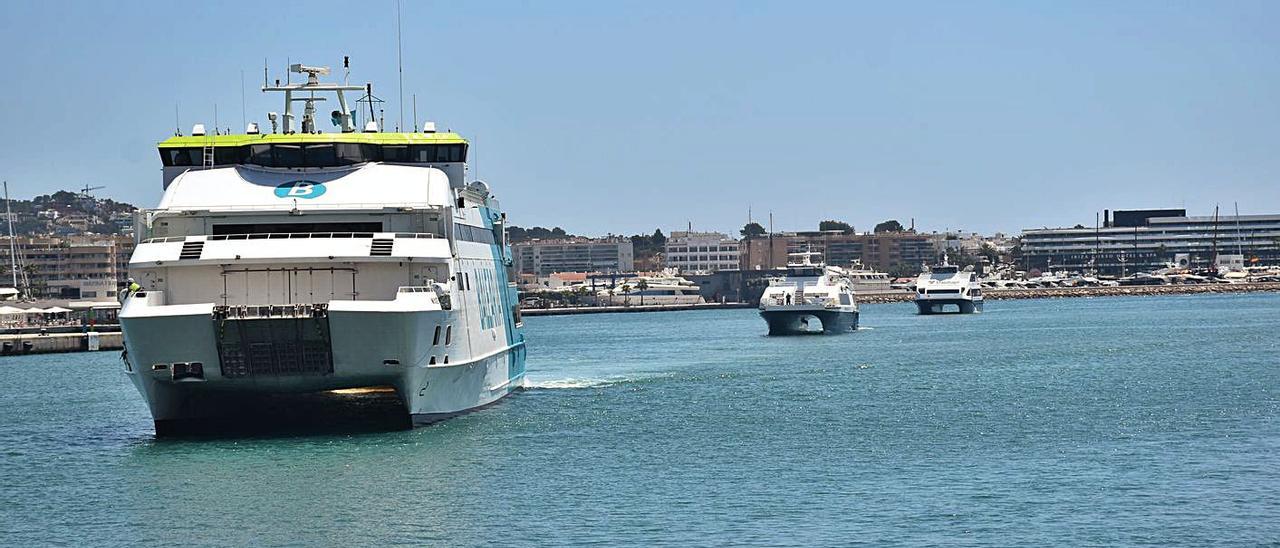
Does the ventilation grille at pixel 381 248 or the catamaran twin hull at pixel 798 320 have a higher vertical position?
Answer: the ventilation grille at pixel 381 248

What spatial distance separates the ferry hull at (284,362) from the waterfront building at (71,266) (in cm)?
14669

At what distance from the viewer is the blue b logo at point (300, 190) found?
3619 centimetres

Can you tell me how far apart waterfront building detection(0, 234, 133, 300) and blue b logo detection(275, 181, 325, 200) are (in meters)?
146

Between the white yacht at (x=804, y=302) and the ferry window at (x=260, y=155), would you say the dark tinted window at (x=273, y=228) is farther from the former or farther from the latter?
the white yacht at (x=804, y=302)

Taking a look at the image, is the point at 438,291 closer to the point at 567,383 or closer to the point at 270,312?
the point at 270,312

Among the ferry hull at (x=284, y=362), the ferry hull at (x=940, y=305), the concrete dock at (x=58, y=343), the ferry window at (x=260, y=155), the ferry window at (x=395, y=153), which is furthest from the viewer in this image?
the ferry hull at (x=940, y=305)

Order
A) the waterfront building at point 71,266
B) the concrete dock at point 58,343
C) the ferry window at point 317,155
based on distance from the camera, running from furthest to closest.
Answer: the waterfront building at point 71,266, the concrete dock at point 58,343, the ferry window at point 317,155

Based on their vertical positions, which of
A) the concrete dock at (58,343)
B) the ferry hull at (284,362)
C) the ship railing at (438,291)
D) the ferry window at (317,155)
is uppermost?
the ferry window at (317,155)

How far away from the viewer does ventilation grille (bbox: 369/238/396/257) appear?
112 ft

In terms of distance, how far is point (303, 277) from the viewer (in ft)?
114

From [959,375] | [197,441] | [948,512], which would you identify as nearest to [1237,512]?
[948,512]

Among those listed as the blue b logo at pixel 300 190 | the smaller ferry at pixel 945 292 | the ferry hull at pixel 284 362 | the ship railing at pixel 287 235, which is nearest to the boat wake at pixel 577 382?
the blue b logo at pixel 300 190

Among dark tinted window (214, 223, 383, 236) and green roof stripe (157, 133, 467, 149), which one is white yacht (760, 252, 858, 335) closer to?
green roof stripe (157, 133, 467, 149)

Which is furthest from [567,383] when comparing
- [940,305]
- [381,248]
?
[940,305]
